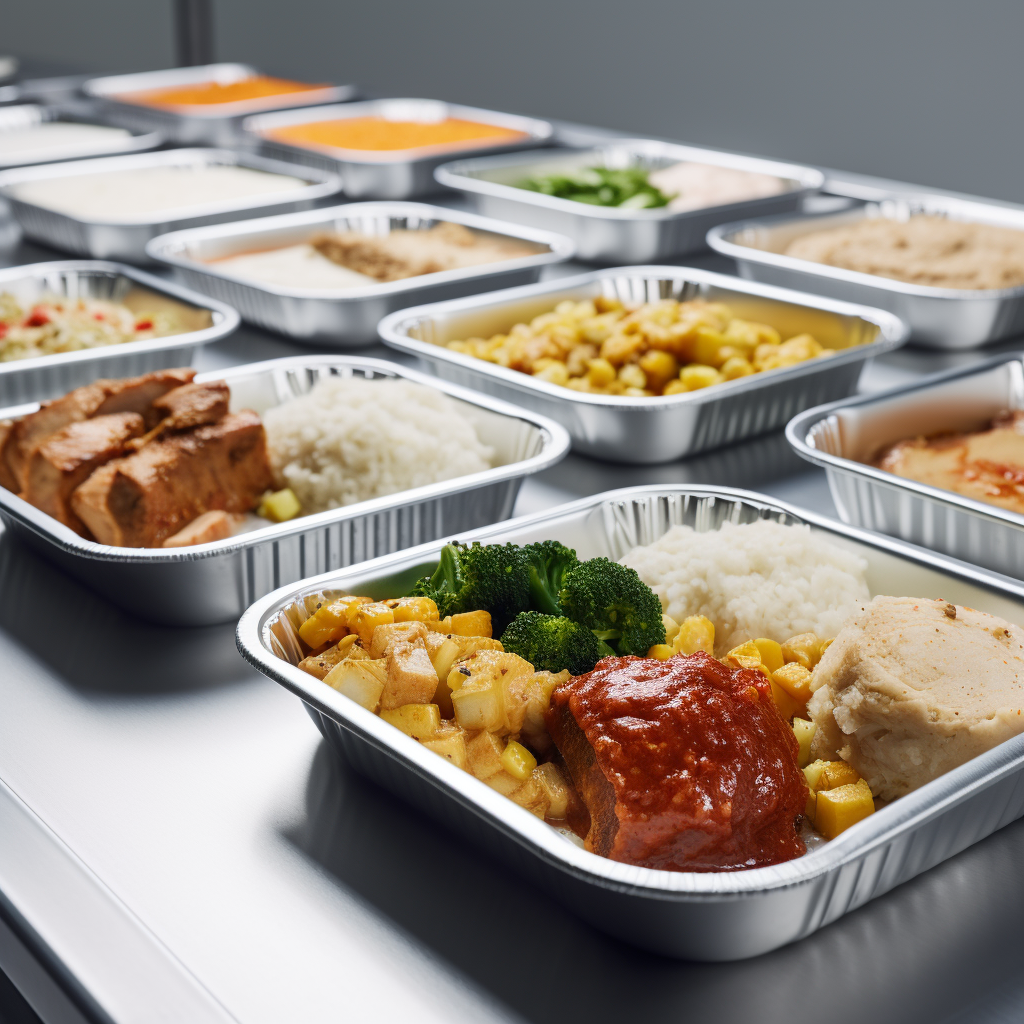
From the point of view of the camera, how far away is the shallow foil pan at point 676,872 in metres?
0.88

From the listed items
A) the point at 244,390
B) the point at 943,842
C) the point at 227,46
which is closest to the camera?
the point at 943,842

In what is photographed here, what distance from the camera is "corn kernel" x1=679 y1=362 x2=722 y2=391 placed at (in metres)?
1.97

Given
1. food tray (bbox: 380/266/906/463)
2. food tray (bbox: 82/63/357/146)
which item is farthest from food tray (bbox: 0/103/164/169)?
food tray (bbox: 380/266/906/463)

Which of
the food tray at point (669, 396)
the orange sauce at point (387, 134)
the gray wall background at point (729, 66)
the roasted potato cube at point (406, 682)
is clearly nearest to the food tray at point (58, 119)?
the orange sauce at point (387, 134)

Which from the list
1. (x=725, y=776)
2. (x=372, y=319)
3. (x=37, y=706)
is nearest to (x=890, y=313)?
(x=372, y=319)

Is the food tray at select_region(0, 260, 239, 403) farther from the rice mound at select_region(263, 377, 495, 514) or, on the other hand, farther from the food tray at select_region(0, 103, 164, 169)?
the food tray at select_region(0, 103, 164, 169)

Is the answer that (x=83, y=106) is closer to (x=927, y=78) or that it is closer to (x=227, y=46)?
(x=927, y=78)

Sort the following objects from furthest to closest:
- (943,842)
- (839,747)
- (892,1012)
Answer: (839,747), (943,842), (892,1012)

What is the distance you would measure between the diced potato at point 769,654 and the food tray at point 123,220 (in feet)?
6.35

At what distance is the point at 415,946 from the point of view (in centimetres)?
98

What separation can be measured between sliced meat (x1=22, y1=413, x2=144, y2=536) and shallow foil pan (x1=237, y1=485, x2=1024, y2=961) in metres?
A: 0.44

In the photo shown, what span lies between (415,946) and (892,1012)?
369mm

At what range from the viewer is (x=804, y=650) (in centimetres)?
128

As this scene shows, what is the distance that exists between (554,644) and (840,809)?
0.31 meters
